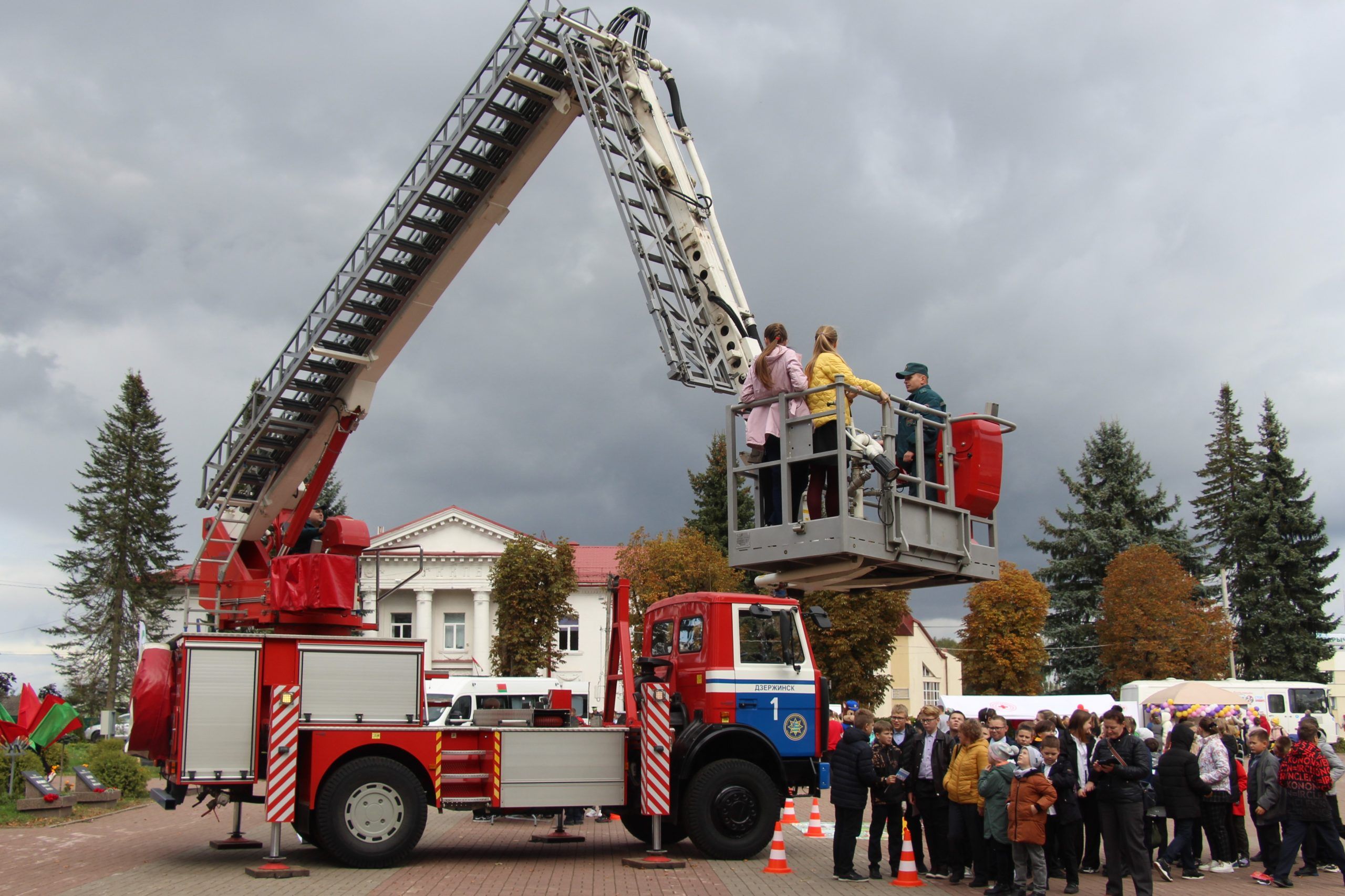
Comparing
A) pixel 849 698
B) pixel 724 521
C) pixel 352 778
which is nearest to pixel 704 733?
pixel 352 778

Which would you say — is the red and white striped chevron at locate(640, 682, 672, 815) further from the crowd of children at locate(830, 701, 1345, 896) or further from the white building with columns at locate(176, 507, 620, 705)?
the white building with columns at locate(176, 507, 620, 705)

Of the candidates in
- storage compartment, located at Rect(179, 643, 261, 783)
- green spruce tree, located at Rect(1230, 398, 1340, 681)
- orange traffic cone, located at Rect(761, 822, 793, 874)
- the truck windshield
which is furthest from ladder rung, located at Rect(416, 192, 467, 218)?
green spruce tree, located at Rect(1230, 398, 1340, 681)

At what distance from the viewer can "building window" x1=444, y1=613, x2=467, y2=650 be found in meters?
56.5

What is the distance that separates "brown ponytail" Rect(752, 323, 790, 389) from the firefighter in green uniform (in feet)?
3.37

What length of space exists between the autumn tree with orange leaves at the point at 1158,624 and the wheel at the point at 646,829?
41.4 metres

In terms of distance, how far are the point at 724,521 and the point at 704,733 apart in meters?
52.9

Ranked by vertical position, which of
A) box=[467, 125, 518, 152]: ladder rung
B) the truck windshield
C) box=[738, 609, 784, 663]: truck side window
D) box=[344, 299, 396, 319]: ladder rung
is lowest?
the truck windshield

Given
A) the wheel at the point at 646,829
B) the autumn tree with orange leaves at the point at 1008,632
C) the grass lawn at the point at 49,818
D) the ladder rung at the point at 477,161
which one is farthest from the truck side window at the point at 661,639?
the autumn tree with orange leaves at the point at 1008,632

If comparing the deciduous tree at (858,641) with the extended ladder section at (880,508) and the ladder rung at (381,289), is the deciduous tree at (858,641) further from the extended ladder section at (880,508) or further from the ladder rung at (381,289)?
the extended ladder section at (880,508)

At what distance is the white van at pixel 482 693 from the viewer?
2509 centimetres

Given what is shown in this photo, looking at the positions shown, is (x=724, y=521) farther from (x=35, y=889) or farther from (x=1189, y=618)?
(x=35, y=889)

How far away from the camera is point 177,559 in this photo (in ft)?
196

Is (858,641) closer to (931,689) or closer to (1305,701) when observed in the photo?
(1305,701)

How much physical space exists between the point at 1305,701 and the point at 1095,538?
15070 millimetres
